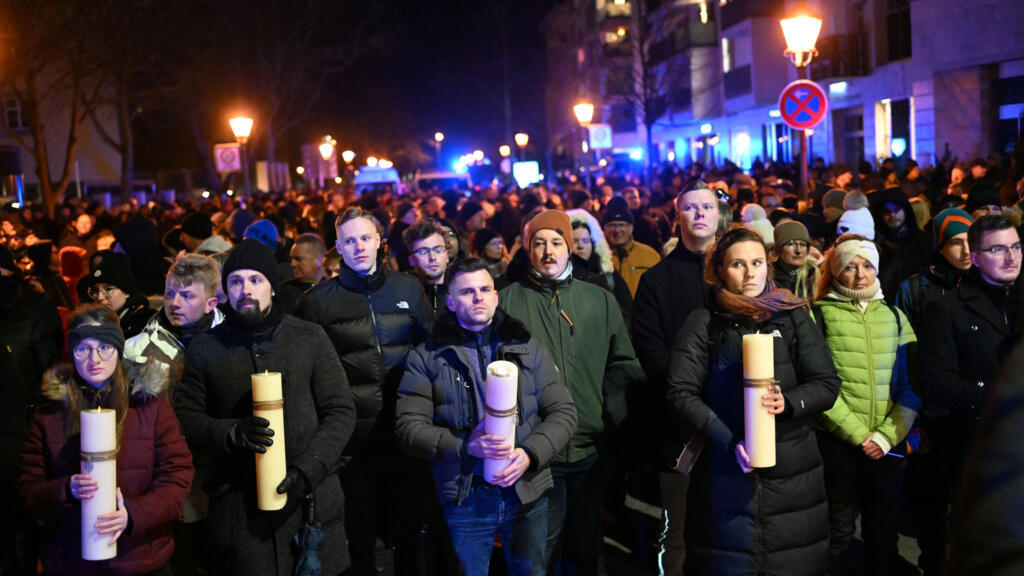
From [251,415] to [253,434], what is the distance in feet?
1.33

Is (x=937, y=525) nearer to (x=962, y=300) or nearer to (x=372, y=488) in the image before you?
(x=962, y=300)

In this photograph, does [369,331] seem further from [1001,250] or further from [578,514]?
[1001,250]

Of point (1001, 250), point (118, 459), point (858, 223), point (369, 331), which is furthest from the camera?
point (858, 223)

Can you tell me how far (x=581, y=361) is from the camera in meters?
5.70

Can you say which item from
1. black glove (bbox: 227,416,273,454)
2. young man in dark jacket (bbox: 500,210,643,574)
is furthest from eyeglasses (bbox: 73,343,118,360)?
young man in dark jacket (bbox: 500,210,643,574)

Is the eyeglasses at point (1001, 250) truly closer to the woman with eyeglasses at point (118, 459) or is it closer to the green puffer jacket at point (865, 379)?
the green puffer jacket at point (865, 379)

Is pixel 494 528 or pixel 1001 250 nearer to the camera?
pixel 494 528

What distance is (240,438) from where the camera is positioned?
4.51 meters

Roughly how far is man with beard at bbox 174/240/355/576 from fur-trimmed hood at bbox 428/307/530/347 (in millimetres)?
525

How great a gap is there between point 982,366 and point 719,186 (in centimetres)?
582

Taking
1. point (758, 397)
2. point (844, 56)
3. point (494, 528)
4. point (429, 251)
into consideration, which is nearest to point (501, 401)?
point (494, 528)

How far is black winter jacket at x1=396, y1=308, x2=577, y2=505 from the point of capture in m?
4.80

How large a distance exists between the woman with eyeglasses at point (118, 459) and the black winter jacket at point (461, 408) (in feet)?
3.42

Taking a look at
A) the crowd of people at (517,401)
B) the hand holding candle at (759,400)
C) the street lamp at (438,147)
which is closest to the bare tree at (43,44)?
the crowd of people at (517,401)
